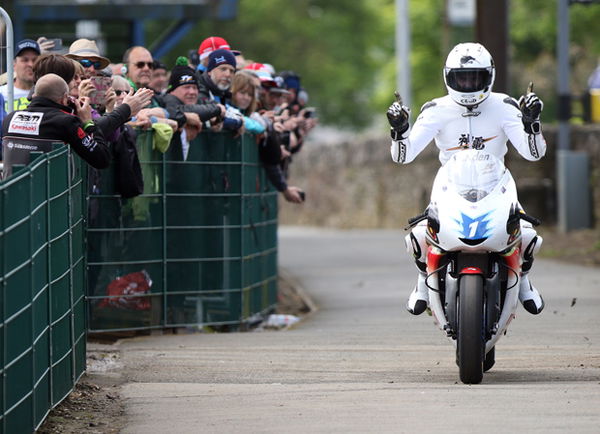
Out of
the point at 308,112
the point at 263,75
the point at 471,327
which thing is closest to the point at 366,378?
the point at 471,327

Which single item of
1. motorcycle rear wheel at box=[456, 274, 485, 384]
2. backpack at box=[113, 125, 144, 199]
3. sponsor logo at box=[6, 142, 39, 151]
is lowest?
motorcycle rear wheel at box=[456, 274, 485, 384]

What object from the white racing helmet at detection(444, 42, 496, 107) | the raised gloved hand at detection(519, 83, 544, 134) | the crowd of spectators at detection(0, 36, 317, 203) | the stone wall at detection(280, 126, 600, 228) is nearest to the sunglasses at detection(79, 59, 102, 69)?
the crowd of spectators at detection(0, 36, 317, 203)

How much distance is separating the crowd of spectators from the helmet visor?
199 centimetres

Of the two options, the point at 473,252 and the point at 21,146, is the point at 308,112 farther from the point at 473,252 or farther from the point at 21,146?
the point at 473,252

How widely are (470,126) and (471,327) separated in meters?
1.45

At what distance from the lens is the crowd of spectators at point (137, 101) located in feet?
30.7

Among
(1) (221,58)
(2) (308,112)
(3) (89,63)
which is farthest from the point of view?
(2) (308,112)

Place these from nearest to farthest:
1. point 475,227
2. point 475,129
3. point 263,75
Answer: point 475,227 → point 475,129 → point 263,75

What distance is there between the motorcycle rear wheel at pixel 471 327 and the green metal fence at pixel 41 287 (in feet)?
7.04

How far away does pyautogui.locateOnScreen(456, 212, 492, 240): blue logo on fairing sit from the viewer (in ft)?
29.2

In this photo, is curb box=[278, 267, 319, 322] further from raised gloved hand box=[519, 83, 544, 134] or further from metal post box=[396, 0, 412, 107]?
metal post box=[396, 0, 412, 107]

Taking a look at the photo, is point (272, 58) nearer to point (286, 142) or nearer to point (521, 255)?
point (286, 142)

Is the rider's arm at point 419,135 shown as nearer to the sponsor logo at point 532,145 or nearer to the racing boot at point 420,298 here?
the sponsor logo at point 532,145

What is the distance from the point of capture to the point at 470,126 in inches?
381
